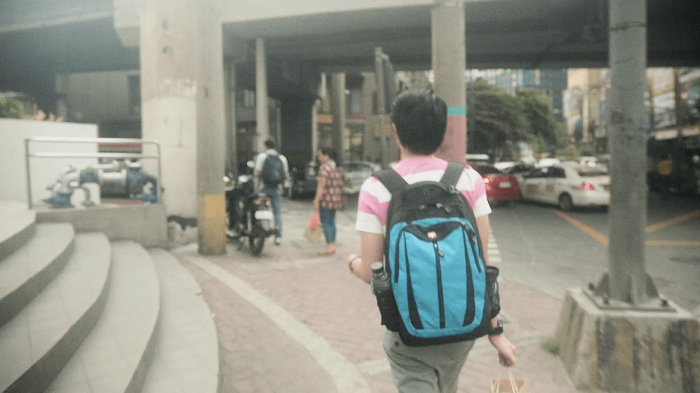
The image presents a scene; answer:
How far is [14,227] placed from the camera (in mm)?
5820

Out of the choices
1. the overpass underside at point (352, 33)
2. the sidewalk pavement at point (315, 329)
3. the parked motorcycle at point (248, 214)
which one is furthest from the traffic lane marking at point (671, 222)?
the parked motorcycle at point (248, 214)

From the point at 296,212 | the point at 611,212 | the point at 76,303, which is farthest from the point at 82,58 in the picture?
the point at 611,212

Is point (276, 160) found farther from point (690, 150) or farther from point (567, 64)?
point (690, 150)

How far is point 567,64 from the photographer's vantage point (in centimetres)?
2384

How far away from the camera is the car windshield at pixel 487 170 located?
1869 centimetres

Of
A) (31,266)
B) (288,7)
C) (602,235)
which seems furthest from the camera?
(288,7)

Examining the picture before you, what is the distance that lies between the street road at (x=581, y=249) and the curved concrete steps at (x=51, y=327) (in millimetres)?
4591

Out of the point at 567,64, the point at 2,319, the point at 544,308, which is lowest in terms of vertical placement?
the point at 544,308

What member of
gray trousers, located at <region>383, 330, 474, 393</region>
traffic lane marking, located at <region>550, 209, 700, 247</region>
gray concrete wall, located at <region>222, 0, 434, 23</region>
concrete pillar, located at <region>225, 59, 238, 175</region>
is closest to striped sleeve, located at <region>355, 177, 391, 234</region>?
gray trousers, located at <region>383, 330, 474, 393</region>

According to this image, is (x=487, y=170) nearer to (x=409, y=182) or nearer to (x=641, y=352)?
(x=641, y=352)

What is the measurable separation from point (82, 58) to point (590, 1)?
24.3 m

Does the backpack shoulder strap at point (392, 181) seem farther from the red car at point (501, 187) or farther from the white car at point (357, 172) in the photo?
the white car at point (357, 172)

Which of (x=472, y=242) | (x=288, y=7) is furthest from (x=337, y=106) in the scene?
(x=472, y=242)

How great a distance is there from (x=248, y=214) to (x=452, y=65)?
236 inches
